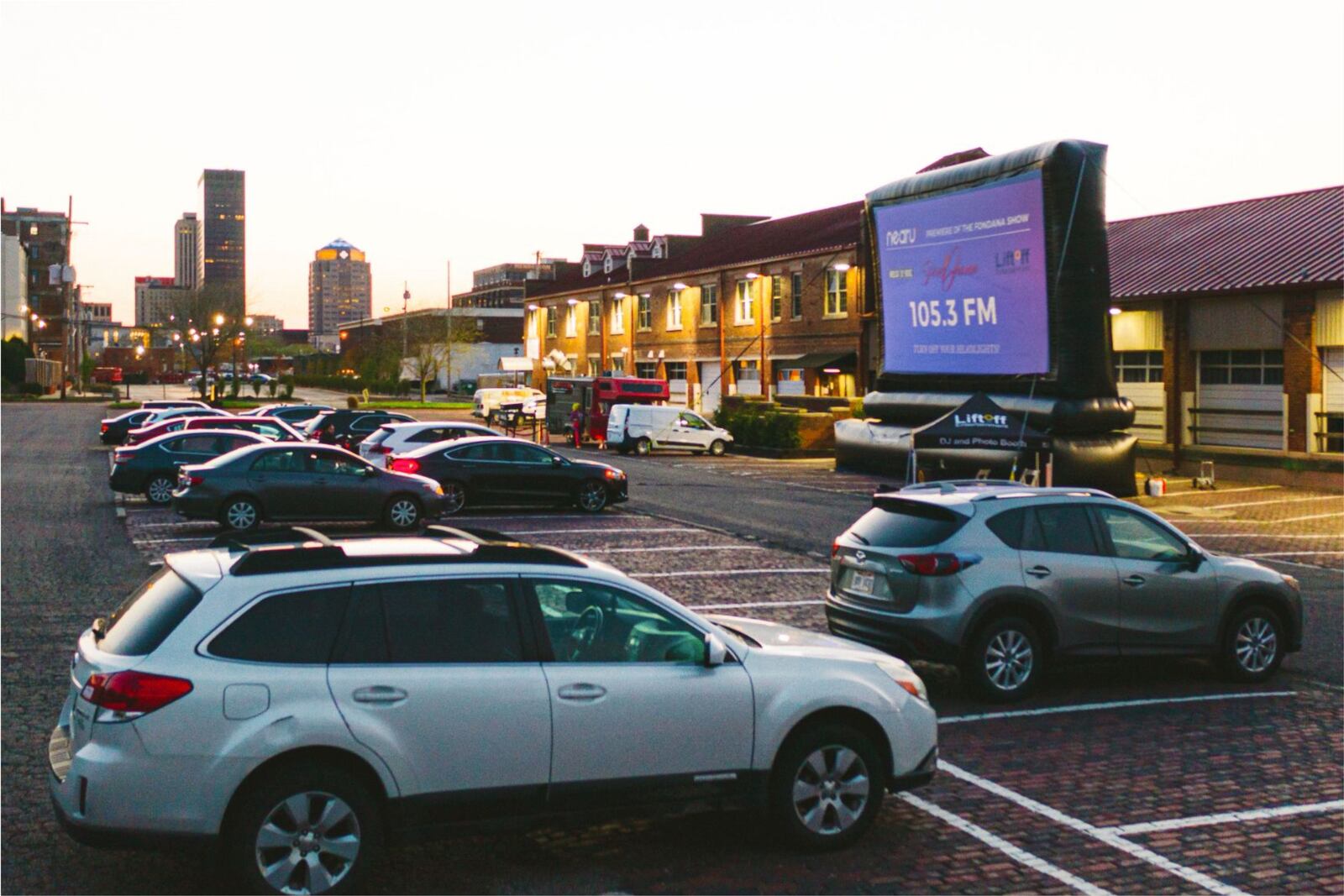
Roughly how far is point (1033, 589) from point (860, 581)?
140 cm

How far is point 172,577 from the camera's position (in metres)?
6.39

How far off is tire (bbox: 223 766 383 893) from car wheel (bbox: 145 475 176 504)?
20889 mm

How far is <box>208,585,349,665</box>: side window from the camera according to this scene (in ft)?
19.4

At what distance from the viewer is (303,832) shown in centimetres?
583

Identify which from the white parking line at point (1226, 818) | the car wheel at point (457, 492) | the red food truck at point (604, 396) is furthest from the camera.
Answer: the red food truck at point (604, 396)

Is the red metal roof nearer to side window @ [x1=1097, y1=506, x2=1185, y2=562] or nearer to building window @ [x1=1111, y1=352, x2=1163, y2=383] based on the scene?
building window @ [x1=1111, y1=352, x2=1163, y2=383]

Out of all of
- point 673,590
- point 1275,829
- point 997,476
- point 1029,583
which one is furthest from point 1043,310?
point 1275,829

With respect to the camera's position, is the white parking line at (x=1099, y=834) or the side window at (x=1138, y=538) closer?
the white parking line at (x=1099, y=834)

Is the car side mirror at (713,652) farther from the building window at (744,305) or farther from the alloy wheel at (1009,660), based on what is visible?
the building window at (744,305)

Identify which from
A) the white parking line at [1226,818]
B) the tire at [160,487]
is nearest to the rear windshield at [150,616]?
the white parking line at [1226,818]

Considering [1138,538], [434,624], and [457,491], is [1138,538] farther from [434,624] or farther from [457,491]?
[457,491]

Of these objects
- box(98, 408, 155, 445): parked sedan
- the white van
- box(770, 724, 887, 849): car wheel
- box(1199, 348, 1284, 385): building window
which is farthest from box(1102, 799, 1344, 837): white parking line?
box(98, 408, 155, 445): parked sedan

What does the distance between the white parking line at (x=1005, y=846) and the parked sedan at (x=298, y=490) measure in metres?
15.0

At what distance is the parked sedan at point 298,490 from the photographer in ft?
67.9
